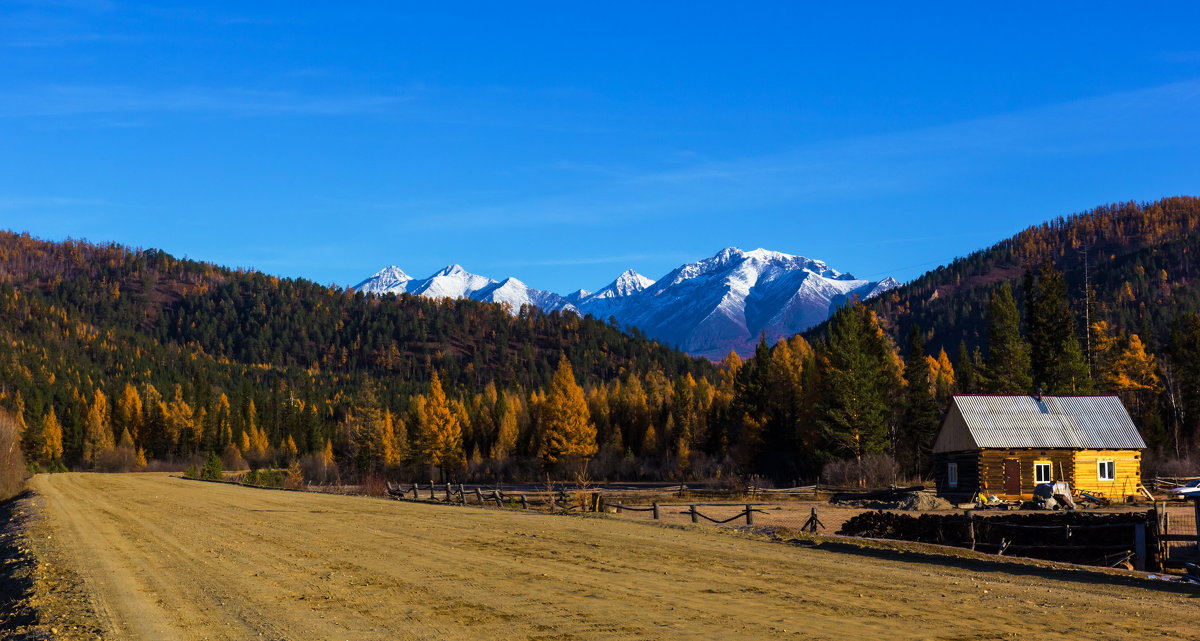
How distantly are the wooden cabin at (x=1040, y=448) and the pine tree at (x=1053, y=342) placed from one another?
60.5ft

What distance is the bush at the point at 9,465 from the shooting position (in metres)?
57.9

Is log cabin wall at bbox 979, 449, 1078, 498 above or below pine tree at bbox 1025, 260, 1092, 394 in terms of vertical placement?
below

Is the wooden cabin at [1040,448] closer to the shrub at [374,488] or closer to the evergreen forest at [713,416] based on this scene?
the evergreen forest at [713,416]

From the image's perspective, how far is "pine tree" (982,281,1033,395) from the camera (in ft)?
235

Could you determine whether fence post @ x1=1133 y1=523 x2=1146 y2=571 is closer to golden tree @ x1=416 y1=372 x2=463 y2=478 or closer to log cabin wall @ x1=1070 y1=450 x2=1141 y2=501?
log cabin wall @ x1=1070 y1=450 x2=1141 y2=501

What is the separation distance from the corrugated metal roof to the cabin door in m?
0.94

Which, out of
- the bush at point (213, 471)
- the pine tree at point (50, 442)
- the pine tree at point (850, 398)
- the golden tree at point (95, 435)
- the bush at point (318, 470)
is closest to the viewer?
the pine tree at point (850, 398)

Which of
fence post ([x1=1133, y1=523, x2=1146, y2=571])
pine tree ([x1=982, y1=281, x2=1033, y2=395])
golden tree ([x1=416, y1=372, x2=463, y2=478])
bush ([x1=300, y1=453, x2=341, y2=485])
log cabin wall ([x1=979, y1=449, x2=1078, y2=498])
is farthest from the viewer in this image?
golden tree ([x1=416, y1=372, x2=463, y2=478])

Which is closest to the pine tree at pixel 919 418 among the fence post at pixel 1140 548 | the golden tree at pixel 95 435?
the fence post at pixel 1140 548

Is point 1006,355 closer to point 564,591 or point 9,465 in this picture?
point 564,591

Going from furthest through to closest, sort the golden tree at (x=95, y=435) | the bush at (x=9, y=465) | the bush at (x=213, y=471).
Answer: the golden tree at (x=95, y=435) < the bush at (x=213, y=471) < the bush at (x=9, y=465)

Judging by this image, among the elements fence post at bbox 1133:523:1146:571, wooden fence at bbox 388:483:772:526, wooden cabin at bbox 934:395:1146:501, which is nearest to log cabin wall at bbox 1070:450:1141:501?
wooden cabin at bbox 934:395:1146:501

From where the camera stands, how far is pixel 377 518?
35469 mm

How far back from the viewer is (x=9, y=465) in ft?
198
